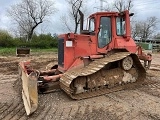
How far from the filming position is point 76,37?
7.10 metres

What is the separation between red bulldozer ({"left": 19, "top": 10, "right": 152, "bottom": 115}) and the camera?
6.44 m

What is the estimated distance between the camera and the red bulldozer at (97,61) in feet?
21.1

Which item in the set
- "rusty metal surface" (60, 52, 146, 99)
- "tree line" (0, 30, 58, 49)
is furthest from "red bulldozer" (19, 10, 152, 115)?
"tree line" (0, 30, 58, 49)

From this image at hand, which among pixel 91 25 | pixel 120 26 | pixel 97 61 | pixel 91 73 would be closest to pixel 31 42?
pixel 91 25

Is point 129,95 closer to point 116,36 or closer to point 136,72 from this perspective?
point 136,72

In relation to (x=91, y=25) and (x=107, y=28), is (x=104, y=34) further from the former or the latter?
(x=91, y=25)

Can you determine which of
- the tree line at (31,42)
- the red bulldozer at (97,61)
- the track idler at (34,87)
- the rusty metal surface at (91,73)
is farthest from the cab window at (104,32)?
the tree line at (31,42)

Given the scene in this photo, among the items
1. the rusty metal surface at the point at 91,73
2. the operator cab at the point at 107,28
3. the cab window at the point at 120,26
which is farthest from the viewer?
the cab window at the point at 120,26

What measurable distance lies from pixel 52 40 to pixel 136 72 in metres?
29.8

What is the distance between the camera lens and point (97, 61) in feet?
22.7

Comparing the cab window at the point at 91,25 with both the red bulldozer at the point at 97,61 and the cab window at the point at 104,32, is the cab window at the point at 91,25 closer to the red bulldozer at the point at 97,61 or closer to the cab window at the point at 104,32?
the red bulldozer at the point at 97,61

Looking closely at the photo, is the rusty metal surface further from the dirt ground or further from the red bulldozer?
the dirt ground

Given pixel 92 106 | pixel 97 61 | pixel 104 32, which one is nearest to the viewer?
pixel 92 106

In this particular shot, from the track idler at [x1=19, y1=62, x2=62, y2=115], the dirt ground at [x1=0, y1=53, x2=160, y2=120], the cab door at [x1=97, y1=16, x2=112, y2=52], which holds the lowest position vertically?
the dirt ground at [x1=0, y1=53, x2=160, y2=120]
